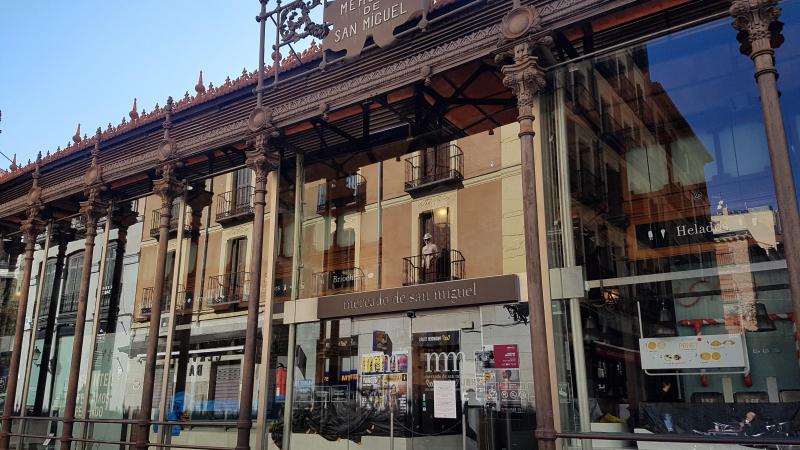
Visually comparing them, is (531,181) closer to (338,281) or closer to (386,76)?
(386,76)

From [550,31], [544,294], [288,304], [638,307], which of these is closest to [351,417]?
[288,304]

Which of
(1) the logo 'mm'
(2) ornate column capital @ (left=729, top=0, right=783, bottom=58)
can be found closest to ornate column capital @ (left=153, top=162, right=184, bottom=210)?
(1) the logo 'mm'

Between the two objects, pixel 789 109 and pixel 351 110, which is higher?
pixel 351 110

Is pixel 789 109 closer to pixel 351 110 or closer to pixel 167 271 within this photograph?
pixel 351 110

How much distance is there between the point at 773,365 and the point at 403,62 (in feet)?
19.1

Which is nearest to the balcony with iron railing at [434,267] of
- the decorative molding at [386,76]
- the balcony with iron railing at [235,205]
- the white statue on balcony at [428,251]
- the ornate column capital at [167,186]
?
the white statue on balcony at [428,251]

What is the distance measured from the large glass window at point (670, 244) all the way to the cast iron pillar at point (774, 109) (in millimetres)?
619

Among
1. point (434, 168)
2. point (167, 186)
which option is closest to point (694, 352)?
point (434, 168)

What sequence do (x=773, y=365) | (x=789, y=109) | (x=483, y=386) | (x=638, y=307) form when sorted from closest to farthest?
(x=773, y=365)
(x=789, y=109)
(x=638, y=307)
(x=483, y=386)

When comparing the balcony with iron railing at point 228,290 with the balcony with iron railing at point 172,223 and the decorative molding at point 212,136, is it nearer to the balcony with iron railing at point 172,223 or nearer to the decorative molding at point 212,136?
the balcony with iron railing at point 172,223

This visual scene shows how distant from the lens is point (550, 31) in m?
7.74

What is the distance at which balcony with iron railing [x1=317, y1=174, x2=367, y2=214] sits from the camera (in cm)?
1043

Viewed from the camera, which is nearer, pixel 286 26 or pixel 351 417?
pixel 351 417

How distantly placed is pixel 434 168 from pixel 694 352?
4.51 metres
